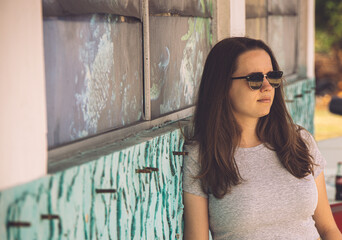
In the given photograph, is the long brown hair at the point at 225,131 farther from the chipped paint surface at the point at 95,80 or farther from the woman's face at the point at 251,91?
the chipped paint surface at the point at 95,80

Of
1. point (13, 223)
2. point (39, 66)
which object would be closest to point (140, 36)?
point (39, 66)

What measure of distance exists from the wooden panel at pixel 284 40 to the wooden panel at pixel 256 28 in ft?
0.63

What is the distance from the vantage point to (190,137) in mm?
2586

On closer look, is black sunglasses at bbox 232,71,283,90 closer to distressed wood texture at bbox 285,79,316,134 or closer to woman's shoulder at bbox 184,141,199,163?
woman's shoulder at bbox 184,141,199,163

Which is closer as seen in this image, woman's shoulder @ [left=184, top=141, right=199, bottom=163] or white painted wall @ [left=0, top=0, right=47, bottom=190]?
white painted wall @ [left=0, top=0, right=47, bottom=190]

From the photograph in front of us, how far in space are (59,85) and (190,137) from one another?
930 millimetres

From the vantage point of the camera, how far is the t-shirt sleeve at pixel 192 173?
7.92 feet

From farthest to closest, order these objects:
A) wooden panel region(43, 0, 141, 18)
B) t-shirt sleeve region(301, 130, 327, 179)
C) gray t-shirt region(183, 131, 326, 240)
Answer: t-shirt sleeve region(301, 130, 327, 179) → gray t-shirt region(183, 131, 326, 240) → wooden panel region(43, 0, 141, 18)

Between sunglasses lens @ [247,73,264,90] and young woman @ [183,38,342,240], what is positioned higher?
sunglasses lens @ [247,73,264,90]

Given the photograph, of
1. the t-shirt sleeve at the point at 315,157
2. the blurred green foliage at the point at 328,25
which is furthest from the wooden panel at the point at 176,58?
the blurred green foliage at the point at 328,25

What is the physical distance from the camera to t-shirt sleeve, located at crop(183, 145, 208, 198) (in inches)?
95.0

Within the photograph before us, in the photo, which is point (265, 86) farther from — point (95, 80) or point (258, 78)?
point (95, 80)

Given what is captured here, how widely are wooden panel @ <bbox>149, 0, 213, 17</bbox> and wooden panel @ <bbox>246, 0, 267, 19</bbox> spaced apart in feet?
3.68

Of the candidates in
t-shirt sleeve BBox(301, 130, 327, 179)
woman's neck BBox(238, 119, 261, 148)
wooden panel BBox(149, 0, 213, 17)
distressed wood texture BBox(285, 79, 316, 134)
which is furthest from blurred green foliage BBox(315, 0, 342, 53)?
woman's neck BBox(238, 119, 261, 148)
